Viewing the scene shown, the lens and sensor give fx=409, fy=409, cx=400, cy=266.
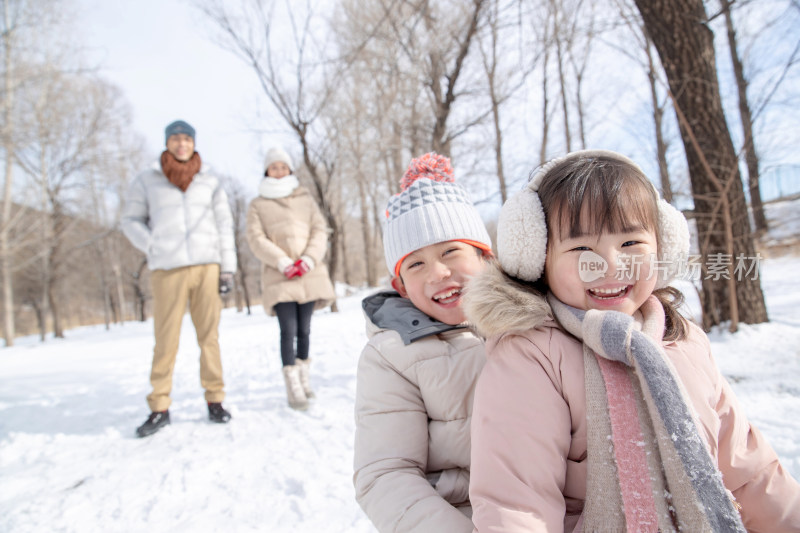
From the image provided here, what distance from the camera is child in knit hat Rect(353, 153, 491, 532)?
1010 millimetres

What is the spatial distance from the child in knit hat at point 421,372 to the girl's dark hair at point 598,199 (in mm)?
398

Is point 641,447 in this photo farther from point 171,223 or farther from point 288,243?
point 171,223

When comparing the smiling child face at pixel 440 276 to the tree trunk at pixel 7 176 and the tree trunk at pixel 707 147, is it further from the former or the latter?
the tree trunk at pixel 7 176

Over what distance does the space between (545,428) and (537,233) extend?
17.9 inches

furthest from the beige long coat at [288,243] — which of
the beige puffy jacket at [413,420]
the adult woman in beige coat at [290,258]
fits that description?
the beige puffy jacket at [413,420]

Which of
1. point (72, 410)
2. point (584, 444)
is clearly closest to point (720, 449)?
point (584, 444)

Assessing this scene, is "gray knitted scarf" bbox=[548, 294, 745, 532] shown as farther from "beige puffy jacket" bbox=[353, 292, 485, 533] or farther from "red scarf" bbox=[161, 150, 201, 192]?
"red scarf" bbox=[161, 150, 201, 192]

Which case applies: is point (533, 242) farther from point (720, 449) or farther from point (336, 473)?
point (336, 473)

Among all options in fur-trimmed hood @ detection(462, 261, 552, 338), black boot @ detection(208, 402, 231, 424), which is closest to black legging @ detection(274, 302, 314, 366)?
black boot @ detection(208, 402, 231, 424)

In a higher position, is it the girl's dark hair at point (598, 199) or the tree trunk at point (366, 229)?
the tree trunk at point (366, 229)

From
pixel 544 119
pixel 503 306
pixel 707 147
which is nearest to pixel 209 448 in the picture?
pixel 503 306

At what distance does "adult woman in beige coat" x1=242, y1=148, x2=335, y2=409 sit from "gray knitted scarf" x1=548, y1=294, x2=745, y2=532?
8.49ft

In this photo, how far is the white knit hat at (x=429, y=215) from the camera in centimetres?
138

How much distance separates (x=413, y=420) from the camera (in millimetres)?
1127
